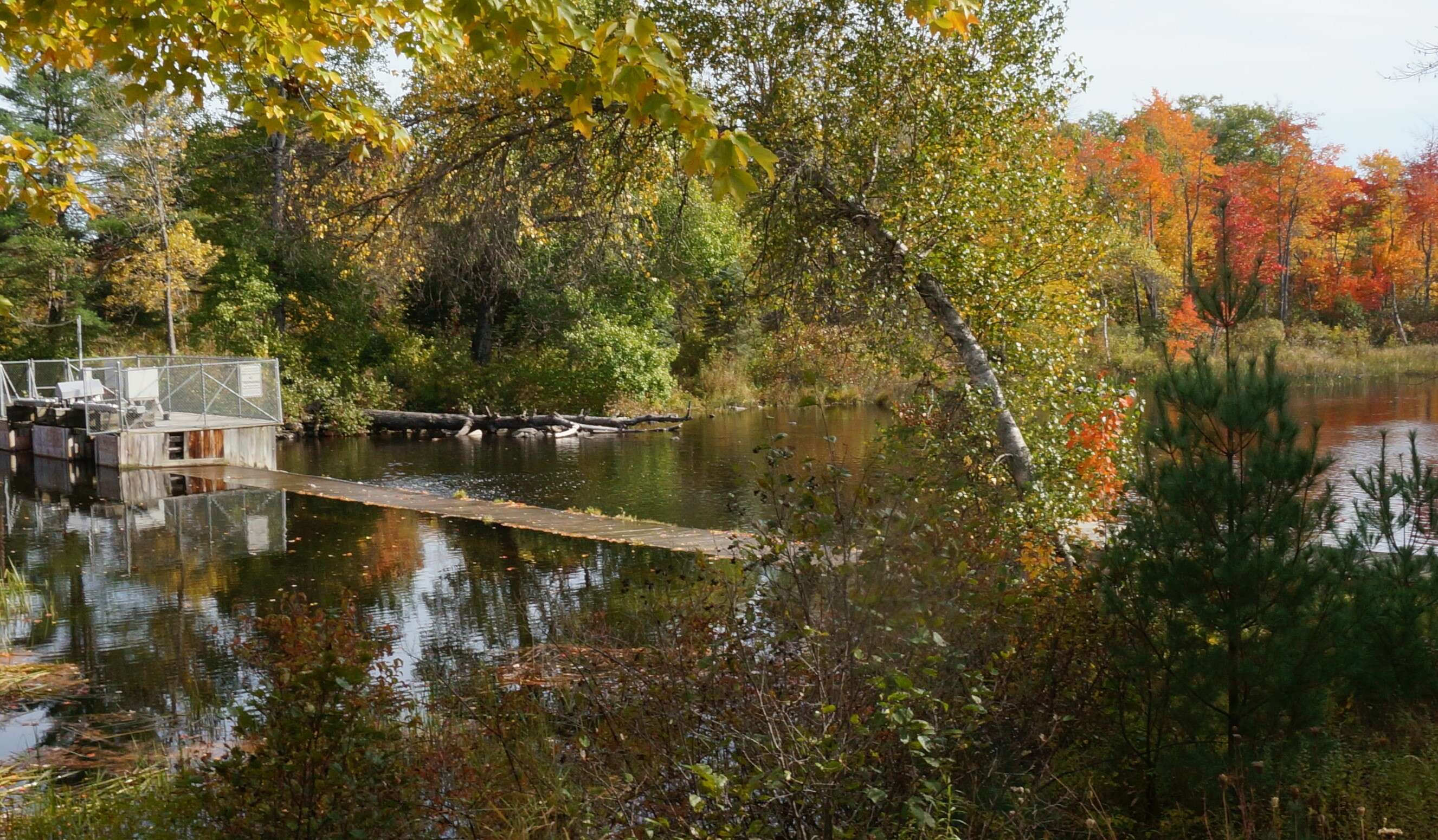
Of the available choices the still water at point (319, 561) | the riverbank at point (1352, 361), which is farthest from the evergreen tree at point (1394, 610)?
the riverbank at point (1352, 361)

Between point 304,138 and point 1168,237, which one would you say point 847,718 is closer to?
point 304,138

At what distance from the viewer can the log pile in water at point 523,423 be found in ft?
87.1

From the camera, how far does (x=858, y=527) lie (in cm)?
403

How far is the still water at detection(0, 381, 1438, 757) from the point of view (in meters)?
6.97

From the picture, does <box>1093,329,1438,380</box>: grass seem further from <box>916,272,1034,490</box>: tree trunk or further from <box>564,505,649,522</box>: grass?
<box>916,272,1034,490</box>: tree trunk

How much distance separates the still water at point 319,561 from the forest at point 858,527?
41 centimetres

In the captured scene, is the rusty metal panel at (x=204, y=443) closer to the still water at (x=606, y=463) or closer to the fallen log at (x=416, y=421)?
the still water at (x=606, y=463)

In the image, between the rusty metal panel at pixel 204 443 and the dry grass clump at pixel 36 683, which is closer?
the dry grass clump at pixel 36 683

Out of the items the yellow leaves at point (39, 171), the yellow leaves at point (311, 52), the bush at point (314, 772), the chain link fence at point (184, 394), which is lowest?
the bush at point (314, 772)

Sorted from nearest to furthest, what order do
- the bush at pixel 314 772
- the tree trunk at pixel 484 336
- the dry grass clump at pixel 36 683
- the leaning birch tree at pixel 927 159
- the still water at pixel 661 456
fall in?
the bush at pixel 314 772 → the dry grass clump at pixel 36 683 → the leaning birch tree at pixel 927 159 → the still water at pixel 661 456 → the tree trunk at pixel 484 336

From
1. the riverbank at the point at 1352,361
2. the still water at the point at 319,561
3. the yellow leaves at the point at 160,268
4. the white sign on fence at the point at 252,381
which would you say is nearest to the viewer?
the still water at the point at 319,561

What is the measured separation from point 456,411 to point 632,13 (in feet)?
91.4

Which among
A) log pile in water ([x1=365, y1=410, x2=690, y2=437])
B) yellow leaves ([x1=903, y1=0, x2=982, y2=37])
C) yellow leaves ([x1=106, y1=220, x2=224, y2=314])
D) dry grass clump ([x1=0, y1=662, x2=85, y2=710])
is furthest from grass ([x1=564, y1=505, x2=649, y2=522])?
yellow leaves ([x1=106, y1=220, x2=224, y2=314])

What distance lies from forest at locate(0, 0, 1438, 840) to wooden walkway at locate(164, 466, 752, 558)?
6.43 ft
